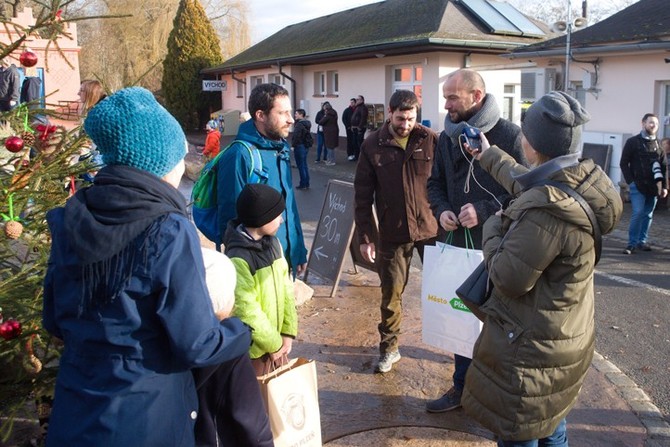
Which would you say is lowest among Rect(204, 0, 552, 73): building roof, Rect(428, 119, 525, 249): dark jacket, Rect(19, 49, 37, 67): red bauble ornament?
Rect(428, 119, 525, 249): dark jacket

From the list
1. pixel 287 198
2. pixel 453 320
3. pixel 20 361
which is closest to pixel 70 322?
pixel 20 361

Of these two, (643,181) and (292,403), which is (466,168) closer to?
(292,403)

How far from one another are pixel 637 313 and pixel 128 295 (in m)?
5.85

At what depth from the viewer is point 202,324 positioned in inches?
73.7

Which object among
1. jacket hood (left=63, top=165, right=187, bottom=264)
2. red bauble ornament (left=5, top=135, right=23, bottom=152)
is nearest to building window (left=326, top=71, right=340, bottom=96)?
red bauble ornament (left=5, top=135, right=23, bottom=152)

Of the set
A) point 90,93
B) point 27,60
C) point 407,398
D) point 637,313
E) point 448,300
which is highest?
point 27,60

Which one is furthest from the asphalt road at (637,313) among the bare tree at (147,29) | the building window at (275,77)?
the bare tree at (147,29)

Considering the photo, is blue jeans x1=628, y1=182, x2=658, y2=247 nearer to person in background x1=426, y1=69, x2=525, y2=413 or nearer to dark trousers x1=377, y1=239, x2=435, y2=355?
dark trousers x1=377, y1=239, x2=435, y2=355

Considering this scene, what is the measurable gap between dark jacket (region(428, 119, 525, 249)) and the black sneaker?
3.11ft

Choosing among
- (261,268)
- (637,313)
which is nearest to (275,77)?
(637,313)

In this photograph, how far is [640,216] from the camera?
29.5ft

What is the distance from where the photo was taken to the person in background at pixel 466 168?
3861 millimetres

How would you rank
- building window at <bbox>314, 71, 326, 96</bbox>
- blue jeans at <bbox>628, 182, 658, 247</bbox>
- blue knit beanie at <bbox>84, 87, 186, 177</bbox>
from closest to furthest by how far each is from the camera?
blue knit beanie at <bbox>84, 87, 186, 177</bbox>
blue jeans at <bbox>628, 182, 658, 247</bbox>
building window at <bbox>314, 71, 326, 96</bbox>

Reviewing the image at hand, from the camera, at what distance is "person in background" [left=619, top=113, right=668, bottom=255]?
8.99 meters
